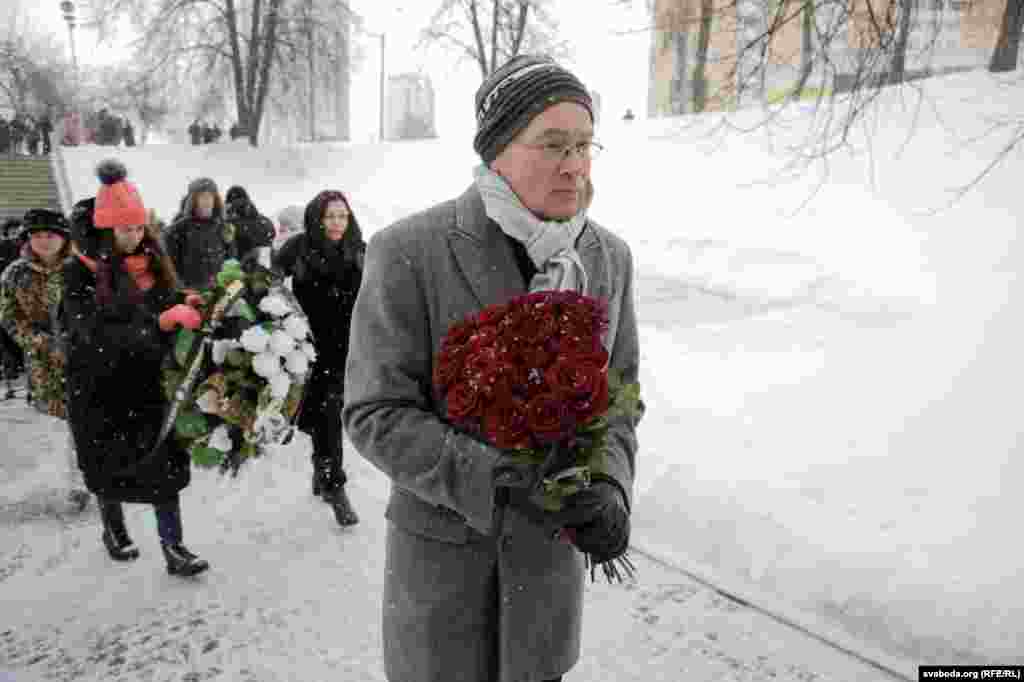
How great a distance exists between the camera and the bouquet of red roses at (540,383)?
4.84 ft

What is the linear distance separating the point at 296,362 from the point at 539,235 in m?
2.70

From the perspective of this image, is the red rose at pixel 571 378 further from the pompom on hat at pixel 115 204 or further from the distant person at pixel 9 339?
the distant person at pixel 9 339

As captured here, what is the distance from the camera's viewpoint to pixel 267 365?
4.07 meters

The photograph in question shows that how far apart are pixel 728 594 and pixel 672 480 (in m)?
1.48

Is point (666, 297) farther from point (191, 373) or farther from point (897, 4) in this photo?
point (191, 373)

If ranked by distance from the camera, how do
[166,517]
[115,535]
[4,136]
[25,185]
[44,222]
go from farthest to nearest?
[4,136], [25,185], [44,222], [115,535], [166,517]

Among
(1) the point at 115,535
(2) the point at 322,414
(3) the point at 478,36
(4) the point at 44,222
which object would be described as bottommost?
(1) the point at 115,535

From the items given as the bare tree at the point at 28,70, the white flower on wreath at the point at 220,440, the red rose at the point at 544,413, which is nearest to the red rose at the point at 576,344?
the red rose at the point at 544,413

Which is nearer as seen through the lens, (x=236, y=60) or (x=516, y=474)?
(x=516, y=474)

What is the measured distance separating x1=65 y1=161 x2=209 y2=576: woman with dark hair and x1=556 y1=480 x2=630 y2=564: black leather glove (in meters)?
3.00

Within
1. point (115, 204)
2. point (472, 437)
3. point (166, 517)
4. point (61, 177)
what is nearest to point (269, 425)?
point (166, 517)

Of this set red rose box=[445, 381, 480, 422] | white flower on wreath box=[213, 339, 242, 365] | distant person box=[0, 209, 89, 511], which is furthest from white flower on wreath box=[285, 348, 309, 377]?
red rose box=[445, 381, 480, 422]

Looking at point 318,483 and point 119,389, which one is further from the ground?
point 119,389

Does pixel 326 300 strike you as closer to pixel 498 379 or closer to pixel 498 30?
pixel 498 379
